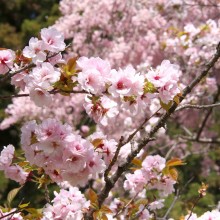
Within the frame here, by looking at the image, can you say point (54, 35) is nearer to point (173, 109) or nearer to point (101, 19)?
point (173, 109)

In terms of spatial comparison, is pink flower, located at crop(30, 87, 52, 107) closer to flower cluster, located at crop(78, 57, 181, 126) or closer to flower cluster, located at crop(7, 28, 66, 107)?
flower cluster, located at crop(7, 28, 66, 107)

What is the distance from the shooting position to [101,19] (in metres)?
8.11

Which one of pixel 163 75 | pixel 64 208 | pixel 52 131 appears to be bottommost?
pixel 64 208

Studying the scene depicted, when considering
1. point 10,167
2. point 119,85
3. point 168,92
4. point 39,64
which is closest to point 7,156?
point 10,167

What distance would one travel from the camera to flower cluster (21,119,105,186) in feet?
5.40

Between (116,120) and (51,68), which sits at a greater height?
(116,120)

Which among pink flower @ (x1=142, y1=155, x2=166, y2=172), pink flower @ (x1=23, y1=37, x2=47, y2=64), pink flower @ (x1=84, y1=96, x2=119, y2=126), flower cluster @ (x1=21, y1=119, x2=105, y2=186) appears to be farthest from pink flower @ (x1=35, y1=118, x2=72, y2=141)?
pink flower @ (x1=142, y1=155, x2=166, y2=172)

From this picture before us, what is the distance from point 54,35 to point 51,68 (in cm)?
17

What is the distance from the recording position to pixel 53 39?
172 centimetres

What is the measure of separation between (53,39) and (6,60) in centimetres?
18

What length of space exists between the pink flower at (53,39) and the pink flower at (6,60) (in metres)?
0.13

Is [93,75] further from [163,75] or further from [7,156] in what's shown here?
[7,156]

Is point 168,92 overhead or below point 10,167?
overhead

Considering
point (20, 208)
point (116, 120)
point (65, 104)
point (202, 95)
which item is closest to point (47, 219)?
point (20, 208)
